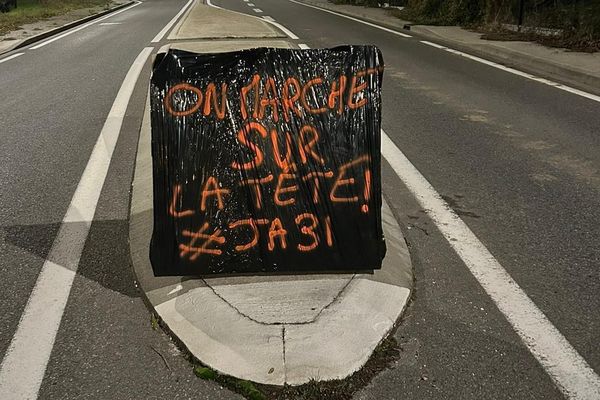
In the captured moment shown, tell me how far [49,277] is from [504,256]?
9.11 feet

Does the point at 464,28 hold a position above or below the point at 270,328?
above

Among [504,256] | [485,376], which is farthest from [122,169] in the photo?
[485,376]

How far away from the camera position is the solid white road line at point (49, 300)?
231cm

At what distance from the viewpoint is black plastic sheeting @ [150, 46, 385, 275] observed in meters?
2.76

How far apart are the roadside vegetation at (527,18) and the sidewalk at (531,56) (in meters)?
0.60

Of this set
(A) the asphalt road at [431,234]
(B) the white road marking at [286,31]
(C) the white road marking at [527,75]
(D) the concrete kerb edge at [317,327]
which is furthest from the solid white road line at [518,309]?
(B) the white road marking at [286,31]

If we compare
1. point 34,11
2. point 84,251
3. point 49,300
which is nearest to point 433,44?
point 84,251

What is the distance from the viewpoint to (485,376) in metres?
2.31

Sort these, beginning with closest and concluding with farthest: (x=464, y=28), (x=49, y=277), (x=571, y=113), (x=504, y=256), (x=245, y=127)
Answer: (x=245, y=127) < (x=49, y=277) < (x=504, y=256) < (x=571, y=113) < (x=464, y=28)

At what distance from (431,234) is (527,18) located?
13.0 meters

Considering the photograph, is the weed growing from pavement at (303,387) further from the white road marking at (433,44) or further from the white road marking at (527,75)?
the white road marking at (433,44)

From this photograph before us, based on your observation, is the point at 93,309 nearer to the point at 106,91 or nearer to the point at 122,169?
the point at 122,169

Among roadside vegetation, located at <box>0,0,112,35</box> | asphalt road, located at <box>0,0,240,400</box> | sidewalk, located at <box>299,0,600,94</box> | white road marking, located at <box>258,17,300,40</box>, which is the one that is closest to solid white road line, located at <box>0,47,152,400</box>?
asphalt road, located at <box>0,0,240,400</box>

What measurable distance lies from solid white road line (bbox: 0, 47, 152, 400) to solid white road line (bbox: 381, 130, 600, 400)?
7.36ft
